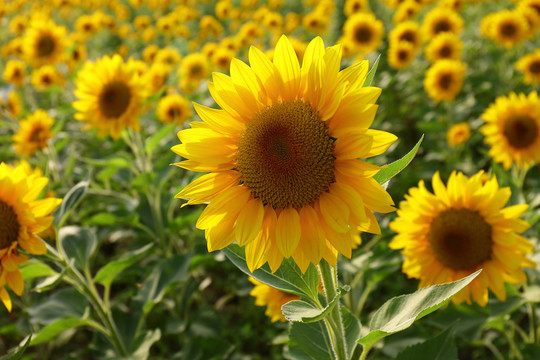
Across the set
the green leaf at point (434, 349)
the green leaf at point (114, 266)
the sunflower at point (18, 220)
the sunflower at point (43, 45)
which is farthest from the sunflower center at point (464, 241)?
the sunflower at point (43, 45)

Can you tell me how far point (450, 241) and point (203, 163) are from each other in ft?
4.61

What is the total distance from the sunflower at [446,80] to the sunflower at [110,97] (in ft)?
11.2

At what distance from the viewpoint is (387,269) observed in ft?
8.11

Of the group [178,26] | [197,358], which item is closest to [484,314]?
[197,358]

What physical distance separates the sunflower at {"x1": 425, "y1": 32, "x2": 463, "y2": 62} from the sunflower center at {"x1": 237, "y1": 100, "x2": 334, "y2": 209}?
5.02 meters

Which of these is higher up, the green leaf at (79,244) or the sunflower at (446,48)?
the sunflower at (446,48)

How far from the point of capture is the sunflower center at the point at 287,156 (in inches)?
50.3

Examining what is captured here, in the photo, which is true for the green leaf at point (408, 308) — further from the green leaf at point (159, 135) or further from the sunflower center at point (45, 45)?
the sunflower center at point (45, 45)

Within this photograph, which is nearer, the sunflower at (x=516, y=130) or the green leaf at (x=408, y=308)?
the green leaf at (x=408, y=308)

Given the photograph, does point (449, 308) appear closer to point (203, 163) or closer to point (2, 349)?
point (203, 163)

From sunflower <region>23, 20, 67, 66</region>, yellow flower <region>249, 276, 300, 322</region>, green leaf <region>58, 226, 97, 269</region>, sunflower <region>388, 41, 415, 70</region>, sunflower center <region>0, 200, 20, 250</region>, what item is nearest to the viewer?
sunflower center <region>0, 200, 20, 250</region>

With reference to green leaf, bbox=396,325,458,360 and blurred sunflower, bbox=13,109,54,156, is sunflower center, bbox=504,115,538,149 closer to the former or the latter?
green leaf, bbox=396,325,458,360

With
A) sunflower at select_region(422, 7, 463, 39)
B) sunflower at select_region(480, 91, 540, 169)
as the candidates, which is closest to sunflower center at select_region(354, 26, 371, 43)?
sunflower at select_region(422, 7, 463, 39)

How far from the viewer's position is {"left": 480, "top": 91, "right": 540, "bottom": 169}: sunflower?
10.3ft
